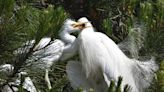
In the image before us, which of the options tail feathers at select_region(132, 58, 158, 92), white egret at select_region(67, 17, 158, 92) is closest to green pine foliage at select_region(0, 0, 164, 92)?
tail feathers at select_region(132, 58, 158, 92)

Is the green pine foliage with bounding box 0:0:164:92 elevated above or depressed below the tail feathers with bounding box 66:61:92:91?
above

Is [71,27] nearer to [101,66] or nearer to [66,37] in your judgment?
[66,37]

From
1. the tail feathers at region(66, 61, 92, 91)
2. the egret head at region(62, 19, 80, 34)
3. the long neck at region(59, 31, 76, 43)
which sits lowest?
the tail feathers at region(66, 61, 92, 91)

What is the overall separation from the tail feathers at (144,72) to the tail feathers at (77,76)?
26 centimetres

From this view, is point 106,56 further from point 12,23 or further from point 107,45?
point 12,23

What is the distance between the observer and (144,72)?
122 inches

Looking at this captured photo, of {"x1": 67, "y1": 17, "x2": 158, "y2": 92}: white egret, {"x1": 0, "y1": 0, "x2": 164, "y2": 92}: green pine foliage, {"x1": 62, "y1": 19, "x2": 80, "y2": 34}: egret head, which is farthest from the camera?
{"x1": 62, "y1": 19, "x2": 80, "y2": 34}: egret head

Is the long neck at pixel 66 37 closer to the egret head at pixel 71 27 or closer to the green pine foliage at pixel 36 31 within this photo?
the egret head at pixel 71 27

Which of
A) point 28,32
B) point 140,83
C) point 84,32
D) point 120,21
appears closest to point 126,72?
point 140,83

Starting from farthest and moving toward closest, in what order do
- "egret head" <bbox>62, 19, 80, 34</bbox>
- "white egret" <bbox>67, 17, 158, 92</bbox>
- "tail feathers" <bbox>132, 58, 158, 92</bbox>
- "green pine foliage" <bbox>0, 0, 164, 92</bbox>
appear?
"egret head" <bbox>62, 19, 80, 34</bbox>, "white egret" <bbox>67, 17, 158, 92</bbox>, "tail feathers" <bbox>132, 58, 158, 92</bbox>, "green pine foliage" <bbox>0, 0, 164, 92</bbox>

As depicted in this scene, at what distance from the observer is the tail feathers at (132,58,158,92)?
2993 millimetres

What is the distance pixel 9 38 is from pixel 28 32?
8cm

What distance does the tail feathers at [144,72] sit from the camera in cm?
299

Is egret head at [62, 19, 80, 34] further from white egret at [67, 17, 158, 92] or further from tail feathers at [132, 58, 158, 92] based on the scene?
tail feathers at [132, 58, 158, 92]
